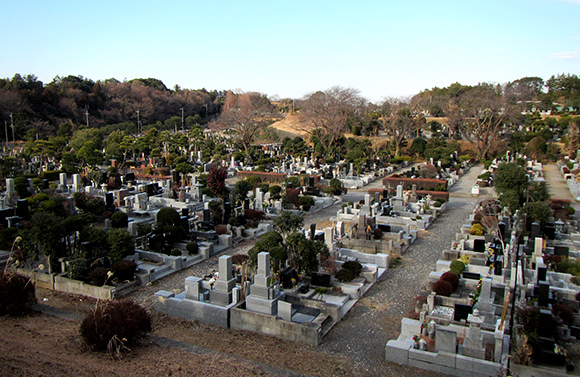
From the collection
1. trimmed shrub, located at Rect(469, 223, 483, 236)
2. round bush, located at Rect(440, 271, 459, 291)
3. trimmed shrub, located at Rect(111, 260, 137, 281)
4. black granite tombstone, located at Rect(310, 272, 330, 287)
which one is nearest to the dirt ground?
trimmed shrub, located at Rect(111, 260, 137, 281)

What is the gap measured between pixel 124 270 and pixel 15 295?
10.1ft

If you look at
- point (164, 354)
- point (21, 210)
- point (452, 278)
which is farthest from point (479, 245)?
point (21, 210)

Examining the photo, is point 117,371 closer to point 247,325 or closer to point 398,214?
point 247,325

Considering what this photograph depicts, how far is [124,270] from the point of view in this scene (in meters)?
13.9

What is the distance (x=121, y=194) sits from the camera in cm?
2461

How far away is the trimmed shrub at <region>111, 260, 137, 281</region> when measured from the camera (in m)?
13.8

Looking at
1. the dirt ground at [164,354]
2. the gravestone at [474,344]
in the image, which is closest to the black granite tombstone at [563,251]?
the gravestone at [474,344]

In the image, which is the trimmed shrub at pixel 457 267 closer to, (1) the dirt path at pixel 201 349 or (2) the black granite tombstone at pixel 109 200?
(1) the dirt path at pixel 201 349

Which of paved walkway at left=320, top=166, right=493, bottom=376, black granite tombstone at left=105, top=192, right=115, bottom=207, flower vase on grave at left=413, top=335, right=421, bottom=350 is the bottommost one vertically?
paved walkway at left=320, top=166, right=493, bottom=376

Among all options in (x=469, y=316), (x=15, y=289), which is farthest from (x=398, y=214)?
(x=15, y=289)

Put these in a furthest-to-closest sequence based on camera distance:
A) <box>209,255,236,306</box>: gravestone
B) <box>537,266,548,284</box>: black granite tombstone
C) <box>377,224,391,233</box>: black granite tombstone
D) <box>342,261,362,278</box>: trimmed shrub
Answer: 1. <box>377,224,391,233</box>: black granite tombstone
2. <box>342,261,362,278</box>: trimmed shrub
3. <box>537,266,548,284</box>: black granite tombstone
4. <box>209,255,236,306</box>: gravestone

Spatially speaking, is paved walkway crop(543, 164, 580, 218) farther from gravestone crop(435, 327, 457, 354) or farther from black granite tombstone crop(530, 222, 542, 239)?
gravestone crop(435, 327, 457, 354)

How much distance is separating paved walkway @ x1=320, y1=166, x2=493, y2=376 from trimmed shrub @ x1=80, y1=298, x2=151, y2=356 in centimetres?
403

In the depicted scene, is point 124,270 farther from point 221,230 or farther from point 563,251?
point 563,251
